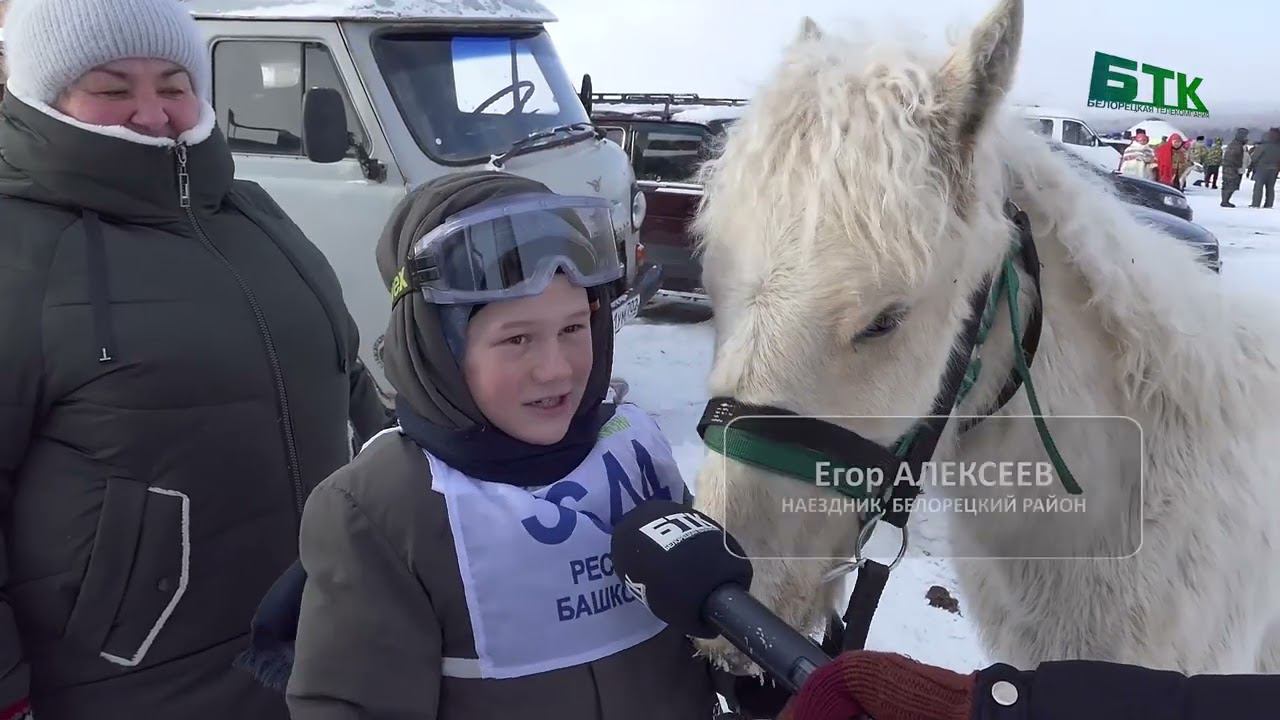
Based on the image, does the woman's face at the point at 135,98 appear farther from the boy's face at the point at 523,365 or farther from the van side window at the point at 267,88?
the van side window at the point at 267,88

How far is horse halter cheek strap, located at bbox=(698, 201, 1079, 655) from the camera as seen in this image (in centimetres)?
133

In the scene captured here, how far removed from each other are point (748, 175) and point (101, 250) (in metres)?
1.21

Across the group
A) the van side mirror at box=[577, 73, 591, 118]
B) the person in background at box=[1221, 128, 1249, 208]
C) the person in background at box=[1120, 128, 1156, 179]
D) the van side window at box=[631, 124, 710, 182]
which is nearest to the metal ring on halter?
the van side mirror at box=[577, 73, 591, 118]

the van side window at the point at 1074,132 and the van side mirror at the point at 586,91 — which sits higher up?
the van side window at the point at 1074,132

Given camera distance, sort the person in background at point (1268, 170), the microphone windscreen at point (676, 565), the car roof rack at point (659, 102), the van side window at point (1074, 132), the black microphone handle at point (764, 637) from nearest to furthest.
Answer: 1. the black microphone handle at point (764, 637)
2. the microphone windscreen at point (676, 565)
3. the car roof rack at point (659, 102)
4. the van side window at point (1074, 132)
5. the person in background at point (1268, 170)

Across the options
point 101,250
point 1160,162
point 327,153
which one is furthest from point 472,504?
point 1160,162

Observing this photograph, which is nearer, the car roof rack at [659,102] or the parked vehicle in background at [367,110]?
the parked vehicle in background at [367,110]

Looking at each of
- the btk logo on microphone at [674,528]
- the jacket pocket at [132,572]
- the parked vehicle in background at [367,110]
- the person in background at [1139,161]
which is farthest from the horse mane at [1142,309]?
the person in background at [1139,161]

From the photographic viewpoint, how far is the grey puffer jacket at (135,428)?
1.47m

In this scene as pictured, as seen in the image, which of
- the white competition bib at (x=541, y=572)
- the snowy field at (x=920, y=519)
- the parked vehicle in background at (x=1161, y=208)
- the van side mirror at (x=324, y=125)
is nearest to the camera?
the white competition bib at (x=541, y=572)

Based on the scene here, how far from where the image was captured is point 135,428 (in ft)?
5.03

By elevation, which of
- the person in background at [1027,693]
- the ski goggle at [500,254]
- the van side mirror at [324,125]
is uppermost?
the van side mirror at [324,125]

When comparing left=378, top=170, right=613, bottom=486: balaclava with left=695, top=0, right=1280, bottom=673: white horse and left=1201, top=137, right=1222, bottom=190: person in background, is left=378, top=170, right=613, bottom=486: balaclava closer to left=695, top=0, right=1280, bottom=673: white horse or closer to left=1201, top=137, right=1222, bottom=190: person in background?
left=695, top=0, right=1280, bottom=673: white horse

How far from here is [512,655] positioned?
1157mm
